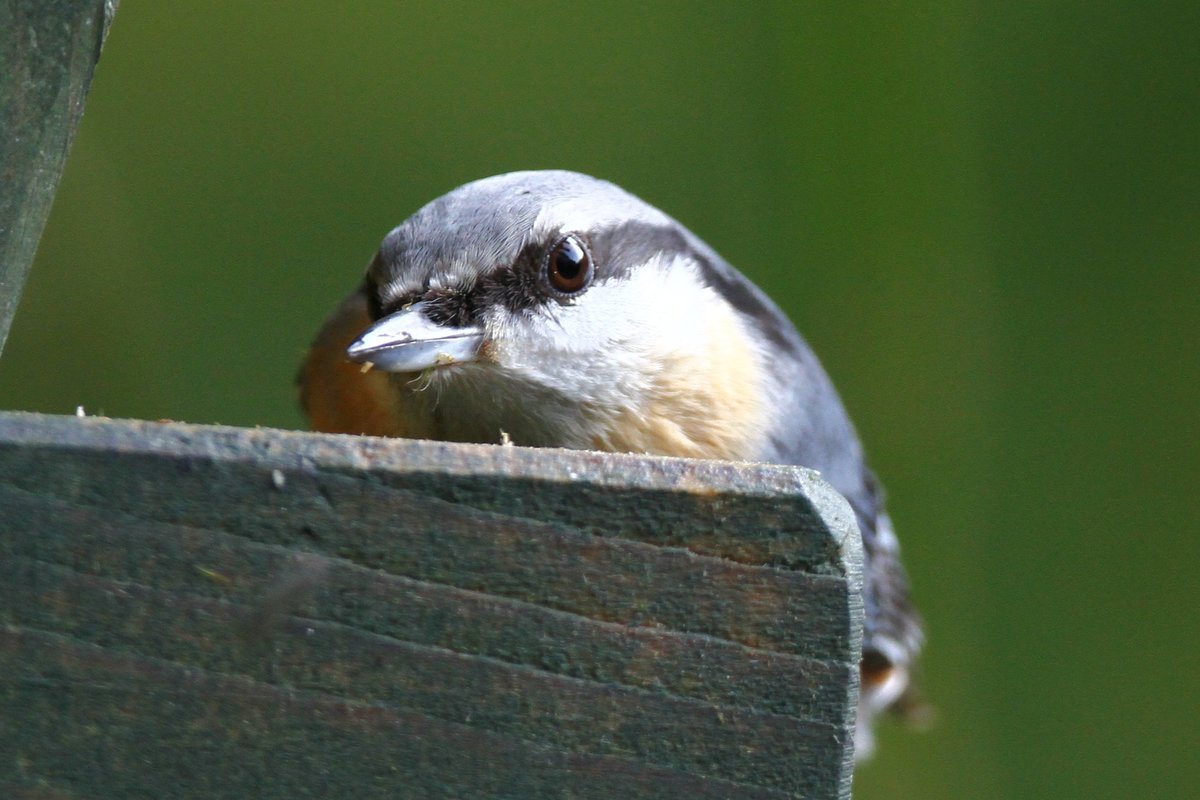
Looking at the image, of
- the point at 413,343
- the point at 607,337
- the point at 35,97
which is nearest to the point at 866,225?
the point at 607,337

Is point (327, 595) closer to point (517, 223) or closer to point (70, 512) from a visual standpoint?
point (70, 512)

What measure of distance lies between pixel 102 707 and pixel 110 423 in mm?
130

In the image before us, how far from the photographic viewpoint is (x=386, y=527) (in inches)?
22.0

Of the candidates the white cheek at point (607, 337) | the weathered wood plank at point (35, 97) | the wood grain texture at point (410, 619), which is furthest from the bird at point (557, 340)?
the wood grain texture at point (410, 619)

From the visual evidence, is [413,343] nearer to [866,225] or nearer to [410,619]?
[410,619]

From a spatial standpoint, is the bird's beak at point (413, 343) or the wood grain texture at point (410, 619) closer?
the wood grain texture at point (410, 619)

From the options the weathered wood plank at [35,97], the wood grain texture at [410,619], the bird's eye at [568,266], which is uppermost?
the weathered wood plank at [35,97]

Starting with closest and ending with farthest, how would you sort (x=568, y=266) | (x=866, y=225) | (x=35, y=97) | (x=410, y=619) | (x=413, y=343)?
1. (x=410, y=619)
2. (x=35, y=97)
3. (x=413, y=343)
4. (x=568, y=266)
5. (x=866, y=225)

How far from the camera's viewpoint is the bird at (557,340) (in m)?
1.04

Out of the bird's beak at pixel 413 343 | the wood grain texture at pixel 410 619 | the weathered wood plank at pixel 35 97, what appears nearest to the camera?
the wood grain texture at pixel 410 619

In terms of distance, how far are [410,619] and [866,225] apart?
6.28 ft

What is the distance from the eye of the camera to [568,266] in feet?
3.60

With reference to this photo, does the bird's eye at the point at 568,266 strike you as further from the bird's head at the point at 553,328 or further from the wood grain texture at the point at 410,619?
the wood grain texture at the point at 410,619

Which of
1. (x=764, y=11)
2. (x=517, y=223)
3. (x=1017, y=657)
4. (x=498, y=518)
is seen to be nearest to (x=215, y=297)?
(x=764, y=11)
